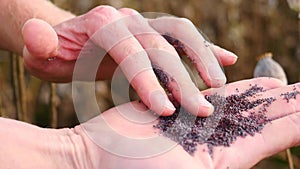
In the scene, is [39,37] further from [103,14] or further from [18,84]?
[18,84]

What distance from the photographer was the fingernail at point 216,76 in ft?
3.36

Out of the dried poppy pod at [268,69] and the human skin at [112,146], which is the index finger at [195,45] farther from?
the dried poppy pod at [268,69]

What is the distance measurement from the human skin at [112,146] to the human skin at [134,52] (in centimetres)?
7

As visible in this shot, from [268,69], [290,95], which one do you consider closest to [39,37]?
[290,95]

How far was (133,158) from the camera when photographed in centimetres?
91

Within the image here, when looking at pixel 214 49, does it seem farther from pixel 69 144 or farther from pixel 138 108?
pixel 69 144

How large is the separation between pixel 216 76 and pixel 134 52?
5.3 inches

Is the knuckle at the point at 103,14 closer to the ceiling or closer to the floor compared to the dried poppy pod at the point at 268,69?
closer to the ceiling

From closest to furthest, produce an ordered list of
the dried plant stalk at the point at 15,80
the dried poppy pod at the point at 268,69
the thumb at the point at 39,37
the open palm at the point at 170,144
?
1. the open palm at the point at 170,144
2. the thumb at the point at 39,37
3. the dried poppy pod at the point at 268,69
4. the dried plant stalk at the point at 15,80

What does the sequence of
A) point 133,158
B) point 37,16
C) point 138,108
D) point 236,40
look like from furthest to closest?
point 236,40 < point 37,16 < point 138,108 < point 133,158

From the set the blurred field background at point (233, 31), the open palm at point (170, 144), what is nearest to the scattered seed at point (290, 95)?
the open palm at point (170, 144)

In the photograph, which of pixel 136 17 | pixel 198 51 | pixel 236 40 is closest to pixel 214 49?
pixel 198 51

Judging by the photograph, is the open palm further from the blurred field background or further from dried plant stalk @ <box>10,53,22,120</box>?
the blurred field background

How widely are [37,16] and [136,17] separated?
9.2 inches
